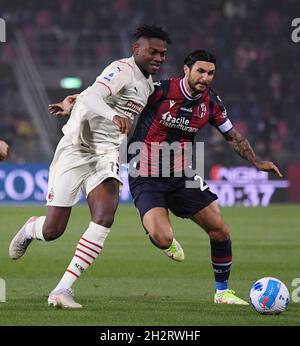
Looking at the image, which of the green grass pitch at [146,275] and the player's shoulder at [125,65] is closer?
the green grass pitch at [146,275]

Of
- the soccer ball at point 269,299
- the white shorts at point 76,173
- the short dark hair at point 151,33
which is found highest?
the short dark hair at point 151,33

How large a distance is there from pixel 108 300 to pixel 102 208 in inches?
35.0

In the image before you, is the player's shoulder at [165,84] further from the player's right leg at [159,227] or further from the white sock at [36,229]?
the white sock at [36,229]

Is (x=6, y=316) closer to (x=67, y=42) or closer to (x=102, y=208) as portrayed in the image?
(x=102, y=208)

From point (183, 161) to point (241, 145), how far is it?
0.53m

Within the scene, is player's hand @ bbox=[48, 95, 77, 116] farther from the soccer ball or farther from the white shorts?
the soccer ball

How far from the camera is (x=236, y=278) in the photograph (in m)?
10.4

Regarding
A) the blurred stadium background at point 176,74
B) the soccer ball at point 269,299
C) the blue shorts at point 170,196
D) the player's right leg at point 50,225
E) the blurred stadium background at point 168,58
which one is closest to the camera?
the soccer ball at point 269,299

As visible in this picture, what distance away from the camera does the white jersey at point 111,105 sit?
26.5ft

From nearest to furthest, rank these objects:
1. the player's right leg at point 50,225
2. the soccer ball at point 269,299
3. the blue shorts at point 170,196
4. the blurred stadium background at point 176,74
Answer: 1. the soccer ball at point 269,299
2. the player's right leg at point 50,225
3. the blue shorts at point 170,196
4. the blurred stadium background at point 176,74

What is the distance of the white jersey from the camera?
8.07 meters

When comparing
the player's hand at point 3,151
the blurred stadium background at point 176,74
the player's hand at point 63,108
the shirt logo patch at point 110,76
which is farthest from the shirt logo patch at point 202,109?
the blurred stadium background at point 176,74

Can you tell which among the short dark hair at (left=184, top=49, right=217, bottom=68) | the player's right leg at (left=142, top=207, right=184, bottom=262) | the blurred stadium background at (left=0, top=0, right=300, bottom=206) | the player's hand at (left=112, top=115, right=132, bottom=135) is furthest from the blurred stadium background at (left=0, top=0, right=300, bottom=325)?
the player's hand at (left=112, top=115, right=132, bottom=135)

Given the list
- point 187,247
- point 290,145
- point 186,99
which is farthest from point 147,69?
point 290,145
